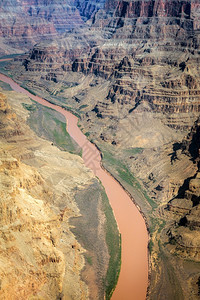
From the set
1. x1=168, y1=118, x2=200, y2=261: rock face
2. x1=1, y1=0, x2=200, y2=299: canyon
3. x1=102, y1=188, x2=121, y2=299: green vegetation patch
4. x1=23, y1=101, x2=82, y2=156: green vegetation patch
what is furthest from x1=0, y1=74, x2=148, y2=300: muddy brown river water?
x1=168, y1=118, x2=200, y2=261: rock face

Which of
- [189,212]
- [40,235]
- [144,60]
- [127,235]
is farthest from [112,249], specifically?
[144,60]

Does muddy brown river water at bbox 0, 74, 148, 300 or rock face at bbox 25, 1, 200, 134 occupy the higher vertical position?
rock face at bbox 25, 1, 200, 134

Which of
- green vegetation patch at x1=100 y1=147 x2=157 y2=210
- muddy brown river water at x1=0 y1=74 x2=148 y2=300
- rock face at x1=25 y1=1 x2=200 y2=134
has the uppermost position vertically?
rock face at x1=25 y1=1 x2=200 y2=134

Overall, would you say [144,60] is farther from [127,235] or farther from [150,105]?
[127,235]

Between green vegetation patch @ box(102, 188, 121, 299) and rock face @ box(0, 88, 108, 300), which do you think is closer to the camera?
rock face @ box(0, 88, 108, 300)

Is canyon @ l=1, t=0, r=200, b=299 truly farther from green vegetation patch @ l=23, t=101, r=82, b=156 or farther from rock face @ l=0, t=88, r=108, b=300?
rock face @ l=0, t=88, r=108, b=300

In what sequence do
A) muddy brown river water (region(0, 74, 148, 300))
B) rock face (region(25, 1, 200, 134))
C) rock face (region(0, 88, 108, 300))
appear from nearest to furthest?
rock face (region(0, 88, 108, 300)), muddy brown river water (region(0, 74, 148, 300)), rock face (region(25, 1, 200, 134))

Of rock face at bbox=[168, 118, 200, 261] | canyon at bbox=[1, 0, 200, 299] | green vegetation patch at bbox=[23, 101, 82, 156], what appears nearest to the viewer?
rock face at bbox=[168, 118, 200, 261]
